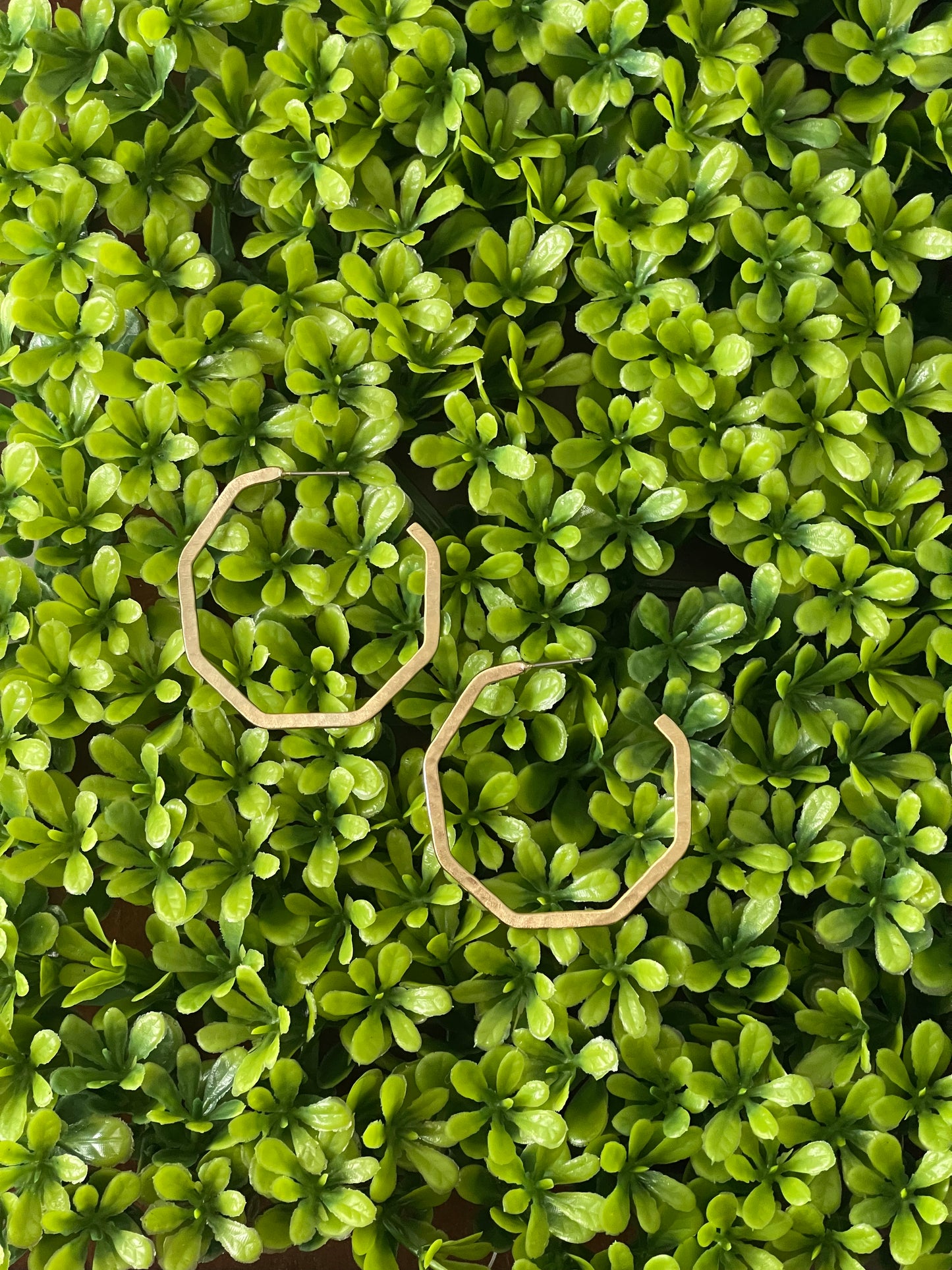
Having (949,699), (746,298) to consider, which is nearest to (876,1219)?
(949,699)

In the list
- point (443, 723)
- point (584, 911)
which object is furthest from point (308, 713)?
point (584, 911)

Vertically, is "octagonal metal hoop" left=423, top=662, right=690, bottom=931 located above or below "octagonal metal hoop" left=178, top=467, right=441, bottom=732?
below

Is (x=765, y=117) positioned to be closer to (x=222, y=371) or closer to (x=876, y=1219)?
(x=222, y=371)

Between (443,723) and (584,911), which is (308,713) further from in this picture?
(584,911)
